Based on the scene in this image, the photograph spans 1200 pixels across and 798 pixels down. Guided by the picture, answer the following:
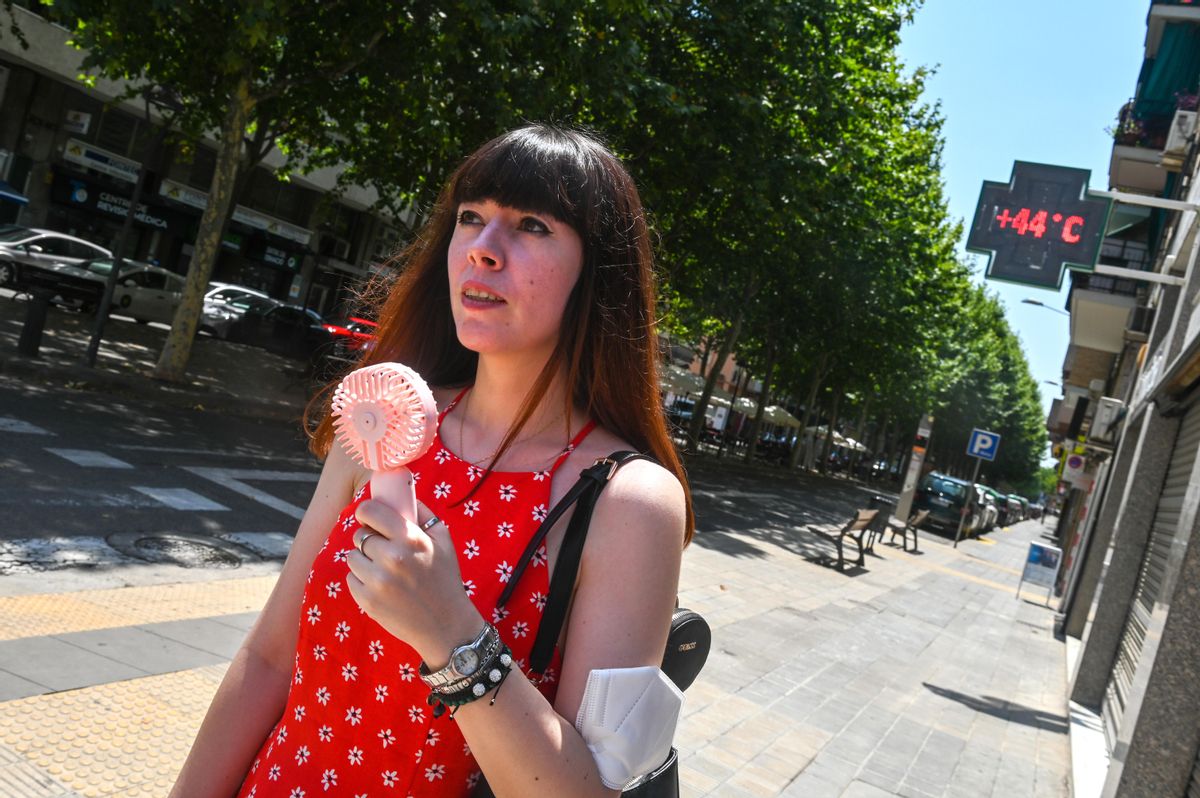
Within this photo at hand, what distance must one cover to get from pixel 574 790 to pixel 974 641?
40.4ft

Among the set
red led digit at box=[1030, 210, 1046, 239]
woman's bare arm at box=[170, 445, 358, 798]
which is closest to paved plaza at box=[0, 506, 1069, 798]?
woman's bare arm at box=[170, 445, 358, 798]

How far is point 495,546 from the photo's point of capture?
1621 millimetres

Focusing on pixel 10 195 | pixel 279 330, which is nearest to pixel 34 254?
pixel 10 195

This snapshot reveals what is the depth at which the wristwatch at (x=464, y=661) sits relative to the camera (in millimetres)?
1377

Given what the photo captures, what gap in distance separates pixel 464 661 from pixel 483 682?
4cm

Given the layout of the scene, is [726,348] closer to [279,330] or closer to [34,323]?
[279,330]

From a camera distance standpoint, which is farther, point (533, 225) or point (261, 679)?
point (261, 679)

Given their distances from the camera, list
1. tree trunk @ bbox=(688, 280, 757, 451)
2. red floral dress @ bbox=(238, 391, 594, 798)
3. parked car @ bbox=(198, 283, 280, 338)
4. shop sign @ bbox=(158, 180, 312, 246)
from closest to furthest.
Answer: red floral dress @ bbox=(238, 391, 594, 798) < parked car @ bbox=(198, 283, 280, 338) < shop sign @ bbox=(158, 180, 312, 246) < tree trunk @ bbox=(688, 280, 757, 451)

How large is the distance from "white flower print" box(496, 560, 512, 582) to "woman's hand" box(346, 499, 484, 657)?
180 mm

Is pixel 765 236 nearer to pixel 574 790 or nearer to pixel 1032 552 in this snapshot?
pixel 1032 552

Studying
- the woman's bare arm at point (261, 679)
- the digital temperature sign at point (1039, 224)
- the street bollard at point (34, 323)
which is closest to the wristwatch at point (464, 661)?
the woman's bare arm at point (261, 679)

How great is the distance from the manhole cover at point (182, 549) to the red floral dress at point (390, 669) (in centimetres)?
560

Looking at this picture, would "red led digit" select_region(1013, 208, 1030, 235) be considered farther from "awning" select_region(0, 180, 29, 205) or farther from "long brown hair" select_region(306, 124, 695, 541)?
"awning" select_region(0, 180, 29, 205)

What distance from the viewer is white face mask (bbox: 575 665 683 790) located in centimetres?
144
